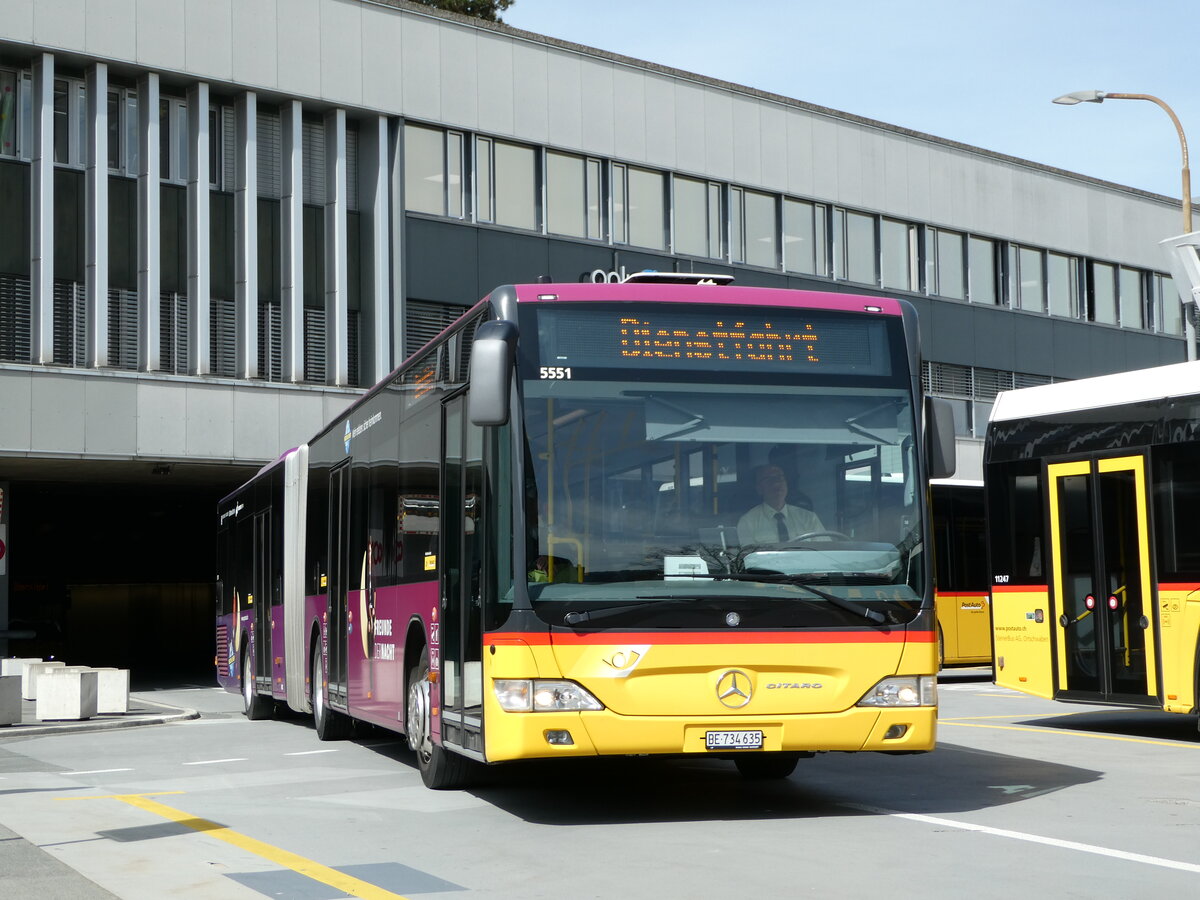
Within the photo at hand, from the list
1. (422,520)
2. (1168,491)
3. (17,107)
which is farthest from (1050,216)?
(422,520)

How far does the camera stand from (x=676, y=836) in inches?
362

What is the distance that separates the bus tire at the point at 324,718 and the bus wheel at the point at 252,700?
427 cm

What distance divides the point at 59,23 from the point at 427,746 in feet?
62.8

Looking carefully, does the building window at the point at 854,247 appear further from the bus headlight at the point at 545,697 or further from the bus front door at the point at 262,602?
the bus headlight at the point at 545,697

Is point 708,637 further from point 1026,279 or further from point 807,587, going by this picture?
point 1026,279

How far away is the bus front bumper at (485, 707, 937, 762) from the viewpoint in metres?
9.28

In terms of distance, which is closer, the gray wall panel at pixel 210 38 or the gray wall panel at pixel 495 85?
the gray wall panel at pixel 210 38

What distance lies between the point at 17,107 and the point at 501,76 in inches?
371

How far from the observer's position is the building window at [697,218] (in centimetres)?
3531

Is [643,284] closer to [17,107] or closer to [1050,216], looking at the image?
[17,107]

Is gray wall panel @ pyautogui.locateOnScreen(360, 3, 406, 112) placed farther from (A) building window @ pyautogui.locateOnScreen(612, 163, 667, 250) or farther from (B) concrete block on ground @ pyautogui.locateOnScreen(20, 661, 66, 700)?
(B) concrete block on ground @ pyautogui.locateOnScreen(20, 661, 66, 700)

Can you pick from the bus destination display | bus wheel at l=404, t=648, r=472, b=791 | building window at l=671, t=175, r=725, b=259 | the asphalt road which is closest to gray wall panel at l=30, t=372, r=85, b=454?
the asphalt road

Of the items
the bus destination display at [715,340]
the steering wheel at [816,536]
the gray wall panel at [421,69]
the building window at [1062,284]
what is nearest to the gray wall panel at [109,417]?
the gray wall panel at [421,69]

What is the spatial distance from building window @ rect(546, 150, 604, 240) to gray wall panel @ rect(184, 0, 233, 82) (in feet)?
23.4
